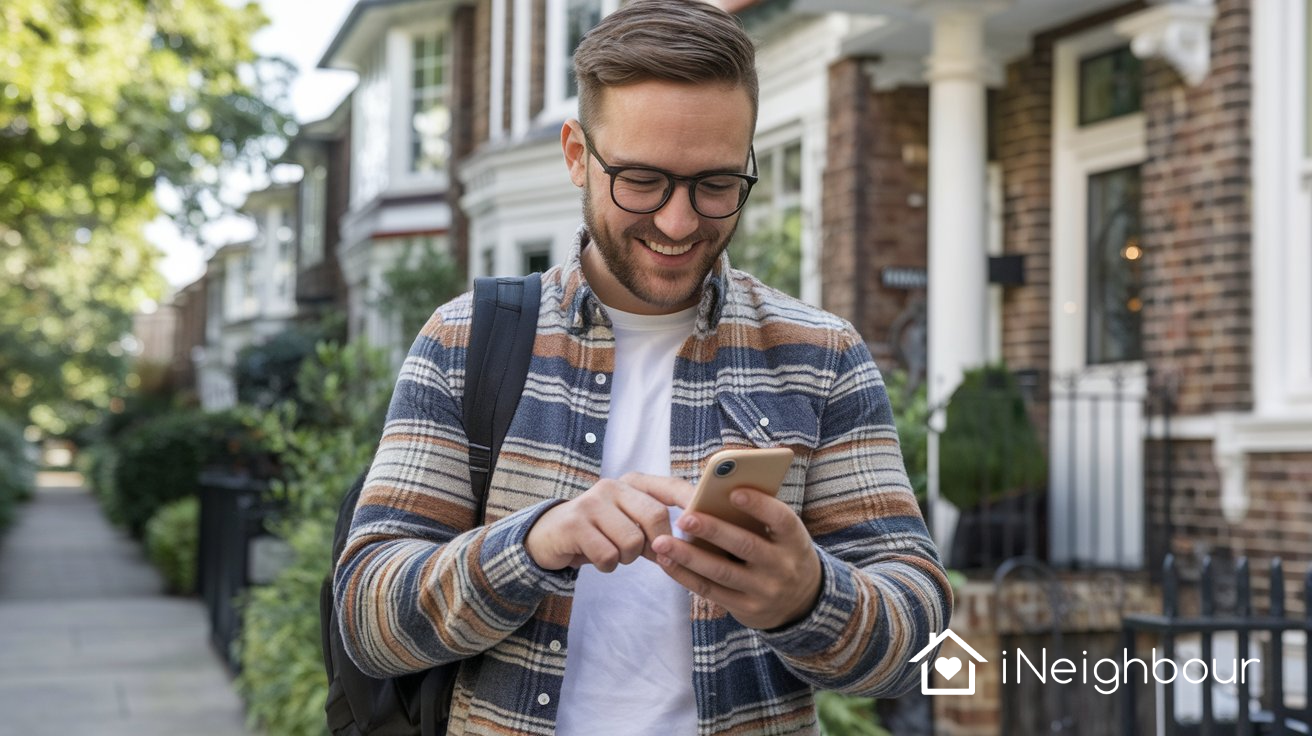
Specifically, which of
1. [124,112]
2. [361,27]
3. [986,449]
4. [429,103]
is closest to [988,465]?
[986,449]

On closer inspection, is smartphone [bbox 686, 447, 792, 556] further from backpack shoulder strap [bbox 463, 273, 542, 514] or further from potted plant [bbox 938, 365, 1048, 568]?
potted plant [bbox 938, 365, 1048, 568]

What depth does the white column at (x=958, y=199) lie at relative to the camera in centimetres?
807

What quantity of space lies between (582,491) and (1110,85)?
24.4 ft

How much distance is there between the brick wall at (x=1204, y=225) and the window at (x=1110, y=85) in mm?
590

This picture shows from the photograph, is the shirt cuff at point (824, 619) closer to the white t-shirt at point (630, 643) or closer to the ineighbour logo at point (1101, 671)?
the white t-shirt at point (630, 643)

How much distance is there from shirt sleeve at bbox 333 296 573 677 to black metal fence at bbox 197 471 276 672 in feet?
19.4

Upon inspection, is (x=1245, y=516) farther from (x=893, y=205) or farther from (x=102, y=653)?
(x=102, y=653)

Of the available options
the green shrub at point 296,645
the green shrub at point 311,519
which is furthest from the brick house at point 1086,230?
the green shrub at point 296,645

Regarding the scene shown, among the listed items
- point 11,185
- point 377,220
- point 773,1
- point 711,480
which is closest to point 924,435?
point 711,480

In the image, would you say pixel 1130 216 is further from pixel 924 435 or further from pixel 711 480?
pixel 711 480

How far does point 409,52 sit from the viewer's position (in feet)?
68.5

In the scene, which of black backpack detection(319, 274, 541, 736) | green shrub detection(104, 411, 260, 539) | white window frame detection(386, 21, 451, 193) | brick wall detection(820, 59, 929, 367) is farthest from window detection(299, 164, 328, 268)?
black backpack detection(319, 274, 541, 736)

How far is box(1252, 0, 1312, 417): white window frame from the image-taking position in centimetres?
689

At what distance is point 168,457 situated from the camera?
53.2 ft
